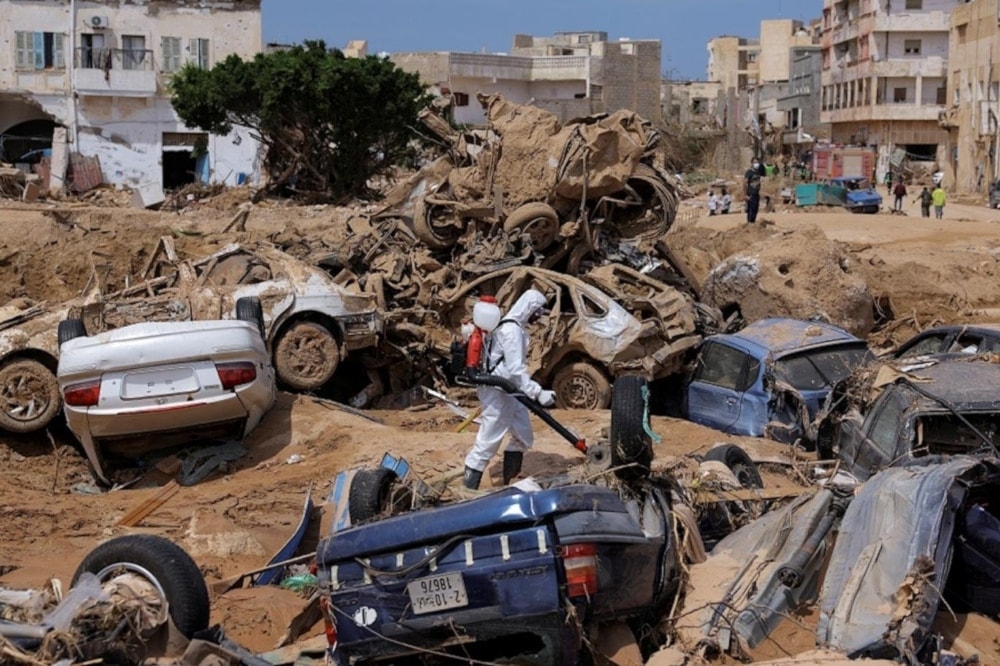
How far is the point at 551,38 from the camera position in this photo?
98.2 meters

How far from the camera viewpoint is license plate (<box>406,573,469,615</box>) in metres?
5.97

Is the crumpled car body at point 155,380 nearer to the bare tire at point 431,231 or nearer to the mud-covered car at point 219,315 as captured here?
the mud-covered car at point 219,315

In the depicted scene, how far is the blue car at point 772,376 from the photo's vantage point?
1234 cm

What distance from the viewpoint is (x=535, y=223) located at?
15.8m

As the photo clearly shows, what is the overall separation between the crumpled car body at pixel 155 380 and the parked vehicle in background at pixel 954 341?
6.16 meters

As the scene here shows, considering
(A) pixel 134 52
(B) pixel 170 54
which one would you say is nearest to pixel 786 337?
(B) pixel 170 54

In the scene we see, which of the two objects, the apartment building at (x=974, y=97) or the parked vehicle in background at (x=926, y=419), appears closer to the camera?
the parked vehicle in background at (x=926, y=419)

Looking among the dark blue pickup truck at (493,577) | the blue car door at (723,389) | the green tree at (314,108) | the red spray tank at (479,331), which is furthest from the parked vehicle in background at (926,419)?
the green tree at (314,108)

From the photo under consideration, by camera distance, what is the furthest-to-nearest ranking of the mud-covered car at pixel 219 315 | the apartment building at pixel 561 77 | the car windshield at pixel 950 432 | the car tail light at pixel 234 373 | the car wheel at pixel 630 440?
the apartment building at pixel 561 77 → the mud-covered car at pixel 219 315 → the car tail light at pixel 234 373 → the car windshield at pixel 950 432 → the car wheel at pixel 630 440

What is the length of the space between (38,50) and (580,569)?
47.4 m

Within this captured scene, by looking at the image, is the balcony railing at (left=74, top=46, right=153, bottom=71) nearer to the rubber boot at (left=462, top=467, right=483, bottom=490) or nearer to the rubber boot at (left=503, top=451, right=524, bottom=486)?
Result: the rubber boot at (left=503, top=451, right=524, bottom=486)

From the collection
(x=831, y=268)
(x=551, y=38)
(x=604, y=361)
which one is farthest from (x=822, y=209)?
(x=551, y=38)

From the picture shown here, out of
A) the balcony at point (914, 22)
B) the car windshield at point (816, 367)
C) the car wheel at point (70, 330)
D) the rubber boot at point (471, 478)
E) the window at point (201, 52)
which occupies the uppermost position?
the balcony at point (914, 22)

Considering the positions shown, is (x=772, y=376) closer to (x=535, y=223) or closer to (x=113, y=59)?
(x=535, y=223)
